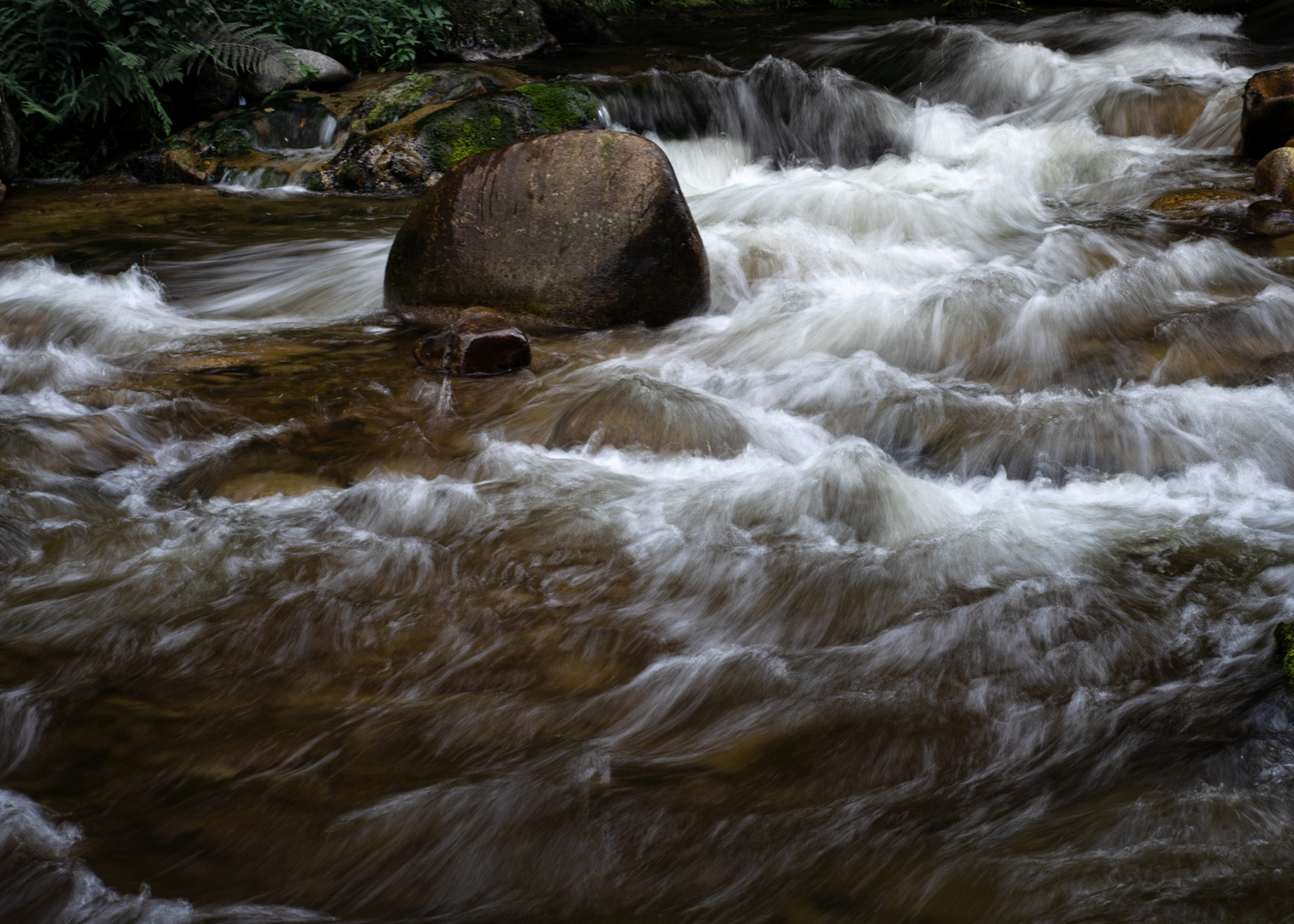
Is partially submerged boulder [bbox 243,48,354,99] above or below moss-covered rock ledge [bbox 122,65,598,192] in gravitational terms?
above

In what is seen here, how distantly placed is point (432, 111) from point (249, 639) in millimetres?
6798

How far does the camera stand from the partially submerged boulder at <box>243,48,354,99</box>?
9.46 metres

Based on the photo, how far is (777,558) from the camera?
3264 mm

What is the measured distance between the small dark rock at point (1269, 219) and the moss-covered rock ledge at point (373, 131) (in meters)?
5.22

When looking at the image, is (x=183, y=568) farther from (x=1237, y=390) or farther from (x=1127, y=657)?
(x=1237, y=390)

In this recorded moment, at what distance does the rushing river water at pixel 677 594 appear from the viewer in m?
2.03

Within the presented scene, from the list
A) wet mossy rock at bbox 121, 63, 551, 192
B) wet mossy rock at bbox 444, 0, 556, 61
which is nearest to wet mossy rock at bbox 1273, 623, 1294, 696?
wet mossy rock at bbox 121, 63, 551, 192

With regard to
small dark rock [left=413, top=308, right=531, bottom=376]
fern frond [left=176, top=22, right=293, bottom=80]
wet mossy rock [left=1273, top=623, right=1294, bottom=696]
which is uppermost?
fern frond [left=176, top=22, right=293, bottom=80]

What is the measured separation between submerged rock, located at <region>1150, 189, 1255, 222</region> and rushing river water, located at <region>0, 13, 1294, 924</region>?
216 mm

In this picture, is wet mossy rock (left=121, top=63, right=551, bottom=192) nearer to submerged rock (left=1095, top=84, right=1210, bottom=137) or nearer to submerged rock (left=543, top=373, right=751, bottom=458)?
submerged rock (left=1095, top=84, right=1210, bottom=137)

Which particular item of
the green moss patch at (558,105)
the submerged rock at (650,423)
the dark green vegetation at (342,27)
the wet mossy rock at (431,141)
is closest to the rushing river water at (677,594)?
the submerged rock at (650,423)

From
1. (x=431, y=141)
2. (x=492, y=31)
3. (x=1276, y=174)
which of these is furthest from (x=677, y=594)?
(x=492, y=31)

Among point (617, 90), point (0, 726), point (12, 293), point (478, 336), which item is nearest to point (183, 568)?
point (0, 726)

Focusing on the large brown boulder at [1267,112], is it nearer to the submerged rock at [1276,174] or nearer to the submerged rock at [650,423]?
the submerged rock at [1276,174]
